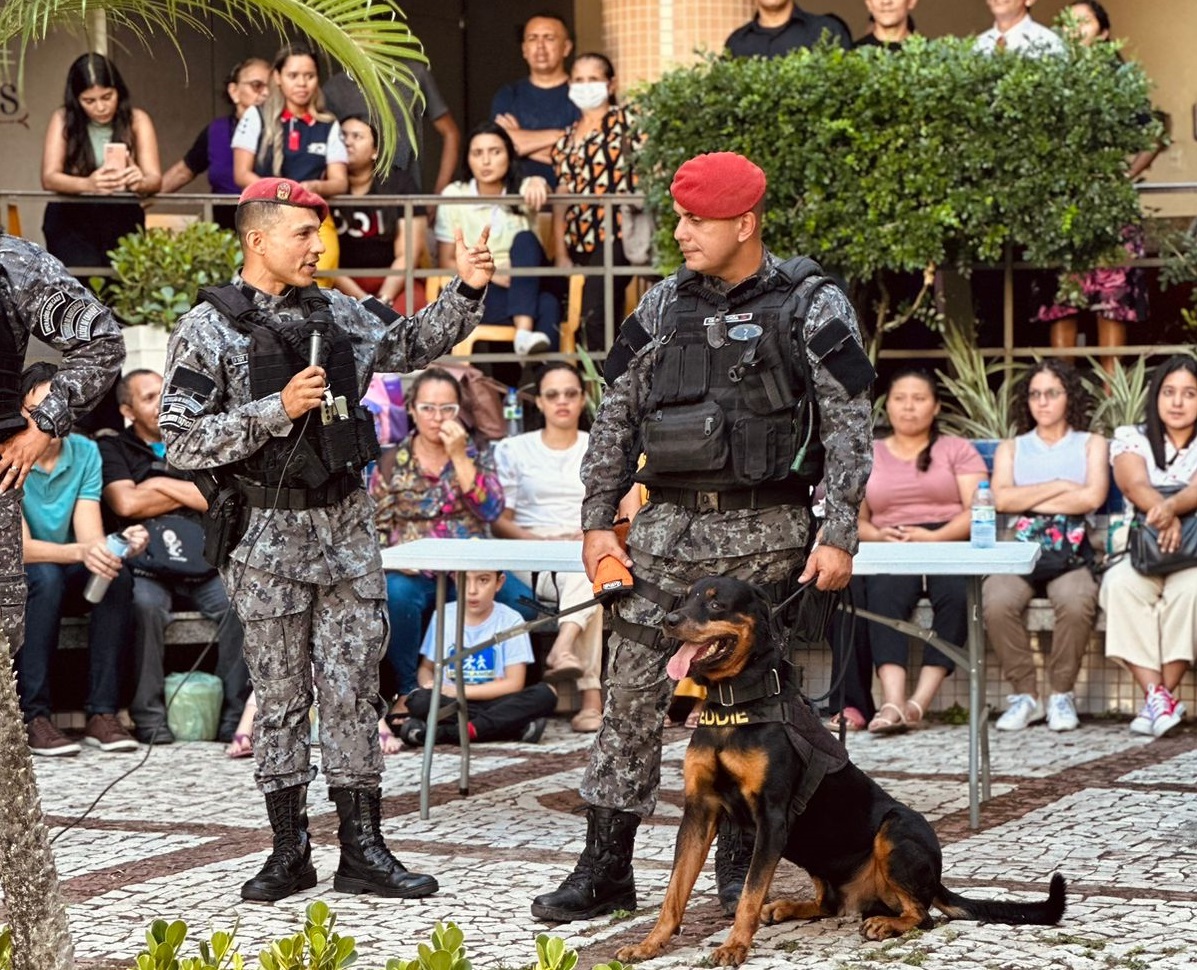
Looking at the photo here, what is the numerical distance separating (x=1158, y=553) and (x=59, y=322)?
17.5 feet

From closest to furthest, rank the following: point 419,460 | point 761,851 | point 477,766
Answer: point 761,851 → point 477,766 → point 419,460

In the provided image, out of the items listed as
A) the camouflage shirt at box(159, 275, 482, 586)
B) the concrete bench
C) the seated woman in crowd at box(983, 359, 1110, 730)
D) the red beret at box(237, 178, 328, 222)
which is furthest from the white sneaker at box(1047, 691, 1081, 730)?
the red beret at box(237, 178, 328, 222)

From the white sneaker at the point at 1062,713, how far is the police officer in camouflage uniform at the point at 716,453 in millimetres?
3680

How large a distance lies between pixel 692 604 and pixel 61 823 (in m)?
3.28

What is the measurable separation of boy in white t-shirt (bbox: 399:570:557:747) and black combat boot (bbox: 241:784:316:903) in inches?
110

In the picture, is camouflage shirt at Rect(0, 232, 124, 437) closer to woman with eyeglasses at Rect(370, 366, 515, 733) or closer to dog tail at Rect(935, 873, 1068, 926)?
dog tail at Rect(935, 873, 1068, 926)

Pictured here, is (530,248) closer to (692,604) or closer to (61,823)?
(61,823)

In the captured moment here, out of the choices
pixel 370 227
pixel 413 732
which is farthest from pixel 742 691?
pixel 370 227

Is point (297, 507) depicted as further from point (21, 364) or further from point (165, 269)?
point (165, 269)

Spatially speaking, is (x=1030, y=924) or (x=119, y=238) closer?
(x=1030, y=924)

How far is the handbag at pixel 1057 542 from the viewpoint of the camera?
9492 mm

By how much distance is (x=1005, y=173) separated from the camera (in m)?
10.2

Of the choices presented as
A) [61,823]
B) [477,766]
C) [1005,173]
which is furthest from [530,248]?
[61,823]

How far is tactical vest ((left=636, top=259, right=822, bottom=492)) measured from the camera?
5.63 m
